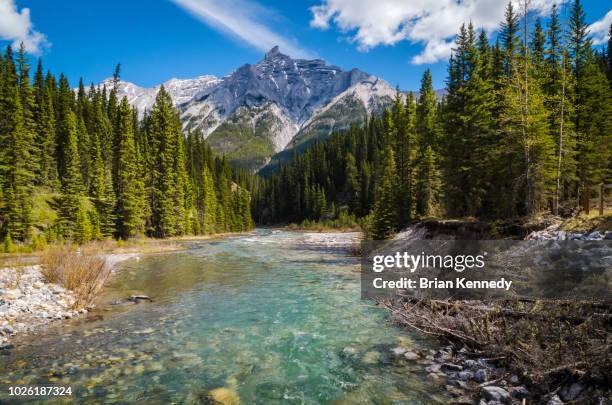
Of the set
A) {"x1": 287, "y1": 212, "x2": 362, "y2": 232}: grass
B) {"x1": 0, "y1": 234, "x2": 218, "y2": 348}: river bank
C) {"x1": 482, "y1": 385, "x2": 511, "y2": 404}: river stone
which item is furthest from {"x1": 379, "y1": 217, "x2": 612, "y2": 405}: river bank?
{"x1": 287, "y1": 212, "x2": 362, "y2": 232}: grass

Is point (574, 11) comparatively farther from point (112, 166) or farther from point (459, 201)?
point (112, 166)

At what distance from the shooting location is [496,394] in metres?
6.50

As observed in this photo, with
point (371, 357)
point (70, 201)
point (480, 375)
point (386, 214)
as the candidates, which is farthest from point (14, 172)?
point (480, 375)

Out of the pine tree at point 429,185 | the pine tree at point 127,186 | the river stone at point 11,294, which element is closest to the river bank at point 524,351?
the river stone at point 11,294

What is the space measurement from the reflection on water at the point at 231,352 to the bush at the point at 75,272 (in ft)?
3.24

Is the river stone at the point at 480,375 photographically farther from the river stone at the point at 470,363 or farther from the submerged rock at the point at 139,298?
the submerged rock at the point at 139,298

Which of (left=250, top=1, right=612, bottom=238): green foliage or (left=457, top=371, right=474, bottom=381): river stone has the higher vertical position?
(left=250, top=1, right=612, bottom=238): green foliage

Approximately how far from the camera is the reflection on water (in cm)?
761

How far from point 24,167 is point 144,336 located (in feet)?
134

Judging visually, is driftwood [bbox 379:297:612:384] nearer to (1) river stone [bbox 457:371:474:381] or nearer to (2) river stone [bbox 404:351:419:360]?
(1) river stone [bbox 457:371:474:381]

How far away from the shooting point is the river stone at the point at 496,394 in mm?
6406

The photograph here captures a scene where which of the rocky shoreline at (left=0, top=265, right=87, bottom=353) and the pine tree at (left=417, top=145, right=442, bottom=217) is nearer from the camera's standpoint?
the rocky shoreline at (left=0, top=265, right=87, bottom=353)

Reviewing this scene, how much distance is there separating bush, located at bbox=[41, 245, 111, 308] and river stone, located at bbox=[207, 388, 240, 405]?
10297mm

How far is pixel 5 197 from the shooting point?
113ft
